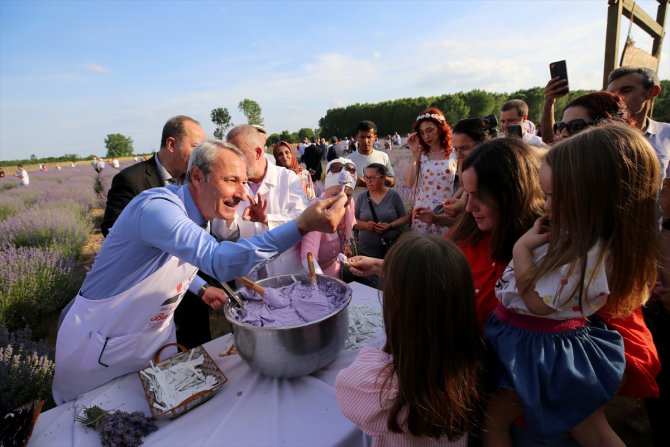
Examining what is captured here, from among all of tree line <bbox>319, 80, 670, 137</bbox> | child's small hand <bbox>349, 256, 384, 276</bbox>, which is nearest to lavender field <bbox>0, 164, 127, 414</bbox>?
child's small hand <bbox>349, 256, 384, 276</bbox>

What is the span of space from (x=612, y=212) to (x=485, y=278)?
57 centimetres

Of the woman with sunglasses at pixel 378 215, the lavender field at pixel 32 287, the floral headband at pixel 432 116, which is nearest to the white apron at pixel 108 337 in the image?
the lavender field at pixel 32 287

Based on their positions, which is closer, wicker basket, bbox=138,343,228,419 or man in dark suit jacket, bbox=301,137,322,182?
wicker basket, bbox=138,343,228,419

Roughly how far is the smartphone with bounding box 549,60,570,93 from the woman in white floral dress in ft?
3.40

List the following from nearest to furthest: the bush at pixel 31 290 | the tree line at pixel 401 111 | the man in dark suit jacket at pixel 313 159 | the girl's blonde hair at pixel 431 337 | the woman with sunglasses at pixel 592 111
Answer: the girl's blonde hair at pixel 431 337 < the woman with sunglasses at pixel 592 111 < the bush at pixel 31 290 < the man in dark suit jacket at pixel 313 159 < the tree line at pixel 401 111

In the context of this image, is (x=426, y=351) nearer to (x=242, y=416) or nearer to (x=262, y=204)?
(x=242, y=416)

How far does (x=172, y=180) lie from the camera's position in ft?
10.7

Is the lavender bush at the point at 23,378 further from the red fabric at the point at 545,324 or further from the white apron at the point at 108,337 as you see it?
the red fabric at the point at 545,324

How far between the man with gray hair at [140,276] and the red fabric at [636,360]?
4.12 ft

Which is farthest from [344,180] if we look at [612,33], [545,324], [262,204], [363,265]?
[612,33]

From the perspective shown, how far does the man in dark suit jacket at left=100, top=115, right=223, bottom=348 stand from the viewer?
2998 millimetres

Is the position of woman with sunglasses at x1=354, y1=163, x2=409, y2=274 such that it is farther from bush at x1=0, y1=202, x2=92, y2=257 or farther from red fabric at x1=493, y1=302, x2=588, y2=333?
bush at x1=0, y1=202, x2=92, y2=257

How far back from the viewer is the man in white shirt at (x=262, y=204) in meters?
2.50

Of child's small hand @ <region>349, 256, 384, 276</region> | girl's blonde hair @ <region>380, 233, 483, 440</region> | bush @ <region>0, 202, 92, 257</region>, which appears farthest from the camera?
bush @ <region>0, 202, 92, 257</region>
